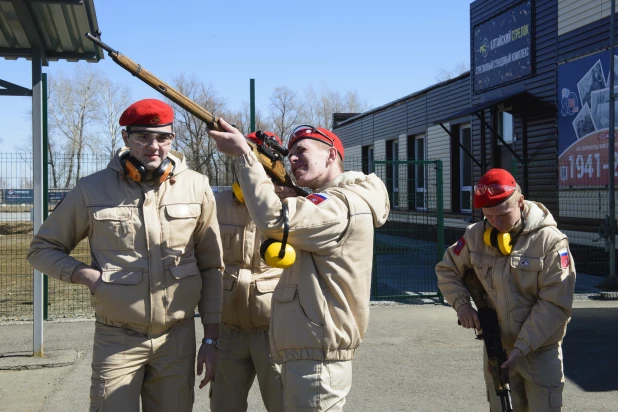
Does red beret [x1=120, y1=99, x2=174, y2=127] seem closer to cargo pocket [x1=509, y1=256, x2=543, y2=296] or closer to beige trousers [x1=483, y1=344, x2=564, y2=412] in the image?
cargo pocket [x1=509, y1=256, x2=543, y2=296]

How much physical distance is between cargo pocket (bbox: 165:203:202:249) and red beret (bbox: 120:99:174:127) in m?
0.44

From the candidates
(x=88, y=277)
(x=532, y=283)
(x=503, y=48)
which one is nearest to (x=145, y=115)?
(x=88, y=277)

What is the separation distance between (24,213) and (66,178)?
5.31 feet

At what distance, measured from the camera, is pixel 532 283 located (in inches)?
146

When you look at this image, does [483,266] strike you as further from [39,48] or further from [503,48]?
[503,48]

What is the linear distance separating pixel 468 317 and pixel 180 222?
69.4 inches

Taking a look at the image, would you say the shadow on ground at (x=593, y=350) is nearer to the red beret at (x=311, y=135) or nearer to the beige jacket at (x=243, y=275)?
the beige jacket at (x=243, y=275)

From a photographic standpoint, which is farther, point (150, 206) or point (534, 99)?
point (534, 99)

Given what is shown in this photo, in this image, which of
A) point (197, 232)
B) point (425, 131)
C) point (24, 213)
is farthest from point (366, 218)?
point (425, 131)

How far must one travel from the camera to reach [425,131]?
70.7 ft

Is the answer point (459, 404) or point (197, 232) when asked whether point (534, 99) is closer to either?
point (459, 404)

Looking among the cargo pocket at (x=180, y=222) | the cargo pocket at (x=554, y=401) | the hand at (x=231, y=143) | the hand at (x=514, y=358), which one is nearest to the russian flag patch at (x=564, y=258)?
the hand at (x=514, y=358)

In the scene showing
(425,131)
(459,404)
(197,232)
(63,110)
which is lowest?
(459,404)

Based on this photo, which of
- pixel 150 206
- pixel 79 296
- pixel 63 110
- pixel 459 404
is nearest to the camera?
pixel 150 206
